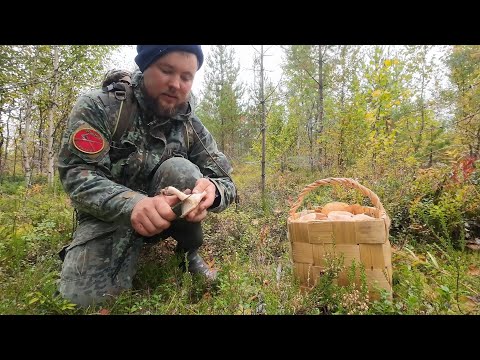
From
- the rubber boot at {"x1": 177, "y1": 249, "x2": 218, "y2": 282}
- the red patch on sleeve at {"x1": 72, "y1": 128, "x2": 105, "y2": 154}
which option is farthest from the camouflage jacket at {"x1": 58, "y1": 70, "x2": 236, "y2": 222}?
the rubber boot at {"x1": 177, "y1": 249, "x2": 218, "y2": 282}

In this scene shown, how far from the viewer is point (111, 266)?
2.09m

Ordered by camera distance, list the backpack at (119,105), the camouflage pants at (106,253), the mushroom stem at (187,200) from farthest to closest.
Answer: the backpack at (119,105), the camouflage pants at (106,253), the mushroom stem at (187,200)

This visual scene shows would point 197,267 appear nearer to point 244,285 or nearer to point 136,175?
point 244,285

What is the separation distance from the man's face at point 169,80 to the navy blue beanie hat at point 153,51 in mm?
28

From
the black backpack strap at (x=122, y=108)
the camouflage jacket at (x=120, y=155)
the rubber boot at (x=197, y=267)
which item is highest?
the black backpack strap at (x=122, y=108)

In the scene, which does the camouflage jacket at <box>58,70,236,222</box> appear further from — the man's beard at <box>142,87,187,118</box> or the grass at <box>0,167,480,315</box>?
the grass at <box>0,167,480,315</box>

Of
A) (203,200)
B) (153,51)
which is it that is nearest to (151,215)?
(203,200)

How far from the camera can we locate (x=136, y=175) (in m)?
2.44

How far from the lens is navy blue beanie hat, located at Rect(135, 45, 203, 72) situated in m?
2.14

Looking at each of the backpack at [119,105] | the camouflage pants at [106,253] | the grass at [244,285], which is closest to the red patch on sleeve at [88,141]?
the backpack at [119,105]

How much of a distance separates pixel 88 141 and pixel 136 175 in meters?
0.50

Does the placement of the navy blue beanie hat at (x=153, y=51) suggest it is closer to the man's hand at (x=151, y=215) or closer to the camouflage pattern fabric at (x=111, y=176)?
the camouflage pattern fabric at (x=111, y=176)

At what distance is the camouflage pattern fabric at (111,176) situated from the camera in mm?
1954

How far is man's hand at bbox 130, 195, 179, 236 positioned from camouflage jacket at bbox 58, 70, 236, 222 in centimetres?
9
